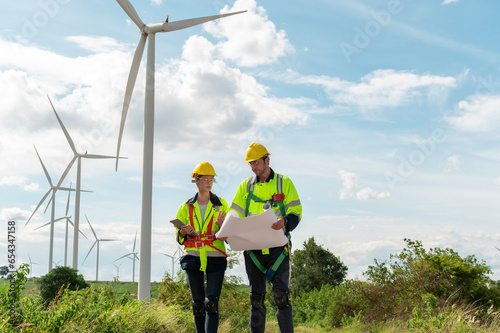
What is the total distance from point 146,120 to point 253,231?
9.33 m

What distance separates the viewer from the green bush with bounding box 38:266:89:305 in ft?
97.2

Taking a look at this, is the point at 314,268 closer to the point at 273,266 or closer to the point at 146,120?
the point at 146,120

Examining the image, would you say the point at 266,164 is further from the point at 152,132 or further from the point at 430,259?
the point at 430,259

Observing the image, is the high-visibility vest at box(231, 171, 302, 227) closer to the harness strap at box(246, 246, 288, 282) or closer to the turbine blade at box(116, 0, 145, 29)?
the harness strap at box(246, 246, 288, 282)

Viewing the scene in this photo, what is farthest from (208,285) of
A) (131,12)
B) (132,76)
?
(131,12)

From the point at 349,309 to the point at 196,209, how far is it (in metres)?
12.4

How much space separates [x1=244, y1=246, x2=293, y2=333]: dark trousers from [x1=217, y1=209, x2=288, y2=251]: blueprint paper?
0.75 feet

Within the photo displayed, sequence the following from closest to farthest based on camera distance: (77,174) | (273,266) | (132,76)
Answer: (273,266) < (132,76) < (77,174)

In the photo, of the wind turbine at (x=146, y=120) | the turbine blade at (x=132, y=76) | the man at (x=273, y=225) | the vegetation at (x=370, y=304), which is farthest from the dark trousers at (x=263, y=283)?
the turbine blade at (x=132, y=76)

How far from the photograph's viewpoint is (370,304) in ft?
57.4

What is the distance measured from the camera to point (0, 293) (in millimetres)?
7688

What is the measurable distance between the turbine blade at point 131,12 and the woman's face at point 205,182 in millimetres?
12383

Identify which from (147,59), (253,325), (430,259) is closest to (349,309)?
(430,259)

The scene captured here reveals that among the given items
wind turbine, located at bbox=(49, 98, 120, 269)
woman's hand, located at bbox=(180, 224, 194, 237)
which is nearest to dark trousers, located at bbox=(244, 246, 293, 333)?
woman's hand, located at bbox=(180, 224, 194, 237)
